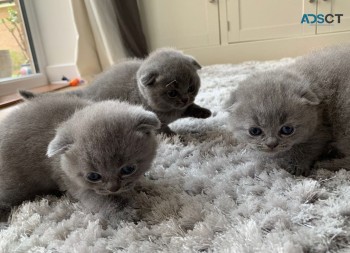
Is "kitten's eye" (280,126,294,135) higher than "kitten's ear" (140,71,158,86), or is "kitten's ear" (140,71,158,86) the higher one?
"kitten's ear" (140,71,158,86)

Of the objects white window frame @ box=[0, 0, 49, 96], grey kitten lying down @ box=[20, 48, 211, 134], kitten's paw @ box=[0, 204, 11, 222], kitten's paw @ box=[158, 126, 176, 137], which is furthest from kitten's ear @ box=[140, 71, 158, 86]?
white window frame @ box=[0, 0, 49, 96]

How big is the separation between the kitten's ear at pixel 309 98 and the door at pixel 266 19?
2.82 meters

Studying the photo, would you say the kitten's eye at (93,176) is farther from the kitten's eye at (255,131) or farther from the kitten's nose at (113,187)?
the kitten's eye at (255,131)

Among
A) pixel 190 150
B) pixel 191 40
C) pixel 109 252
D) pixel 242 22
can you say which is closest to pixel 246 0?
pixel 242 22

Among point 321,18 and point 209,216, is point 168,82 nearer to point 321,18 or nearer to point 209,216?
point 209,216

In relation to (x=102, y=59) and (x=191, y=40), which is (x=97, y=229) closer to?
(x=102, y=59)

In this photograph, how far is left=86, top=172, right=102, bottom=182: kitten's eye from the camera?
1060 mm

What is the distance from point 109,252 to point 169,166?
0.54m

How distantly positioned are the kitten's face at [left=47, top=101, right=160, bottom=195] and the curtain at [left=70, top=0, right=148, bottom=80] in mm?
2511

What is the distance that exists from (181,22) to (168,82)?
99.0 inches

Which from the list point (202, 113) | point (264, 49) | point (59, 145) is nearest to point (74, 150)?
point (59, 145)

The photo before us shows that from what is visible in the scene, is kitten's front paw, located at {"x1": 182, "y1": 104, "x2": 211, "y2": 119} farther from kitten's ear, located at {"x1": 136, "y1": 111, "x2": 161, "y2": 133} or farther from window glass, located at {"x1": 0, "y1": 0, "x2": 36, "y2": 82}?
window glass, located at {"x1": 0, "y1": 0, "x2": 36, "y2": 82}

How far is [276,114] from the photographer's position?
1119mm

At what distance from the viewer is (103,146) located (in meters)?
1.01
